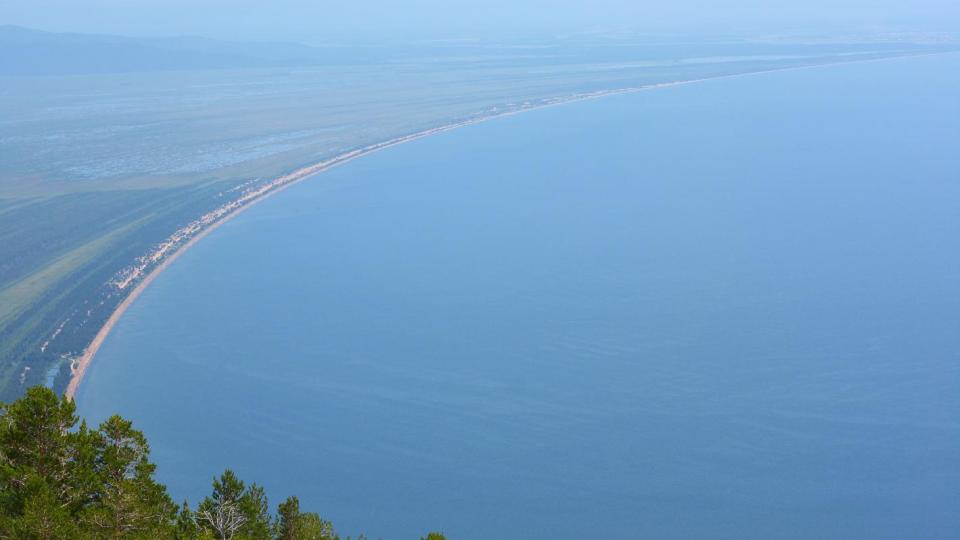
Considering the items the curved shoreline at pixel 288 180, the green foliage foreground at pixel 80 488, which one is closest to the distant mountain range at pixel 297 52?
the curved shoreline at pixel 288 180

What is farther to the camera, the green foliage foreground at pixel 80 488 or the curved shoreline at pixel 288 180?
the curved shoreline at pixel 288 180

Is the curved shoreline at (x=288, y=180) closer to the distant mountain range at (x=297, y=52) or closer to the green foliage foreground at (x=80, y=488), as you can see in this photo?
the green foliage foreground at (x=80, y=488)

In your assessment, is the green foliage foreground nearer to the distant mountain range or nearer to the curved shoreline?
the curved shoreline

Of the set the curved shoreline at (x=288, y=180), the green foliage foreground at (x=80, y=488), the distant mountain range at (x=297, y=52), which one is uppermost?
the distant mountain range at (x=297, y=52)

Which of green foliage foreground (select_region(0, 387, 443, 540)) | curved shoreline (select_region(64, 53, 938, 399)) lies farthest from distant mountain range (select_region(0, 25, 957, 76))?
green foliage foreground (select_region(0, 387, 443, 540))

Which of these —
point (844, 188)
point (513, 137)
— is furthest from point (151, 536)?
point (513, 137)

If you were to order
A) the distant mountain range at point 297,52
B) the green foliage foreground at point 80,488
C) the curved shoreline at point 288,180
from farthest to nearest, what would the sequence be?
the distant mountain range at point 297,52, the curved shoreline at point 288,180, the green foliage foreground at point 80,488
